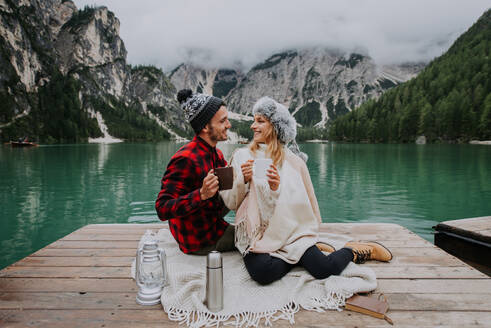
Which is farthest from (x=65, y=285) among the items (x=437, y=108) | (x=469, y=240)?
(x=437, y=108)

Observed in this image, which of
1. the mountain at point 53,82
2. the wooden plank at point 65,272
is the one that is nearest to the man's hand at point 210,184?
the wooden plank at point 65,272

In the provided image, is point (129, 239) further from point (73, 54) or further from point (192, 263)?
point (73, 54)

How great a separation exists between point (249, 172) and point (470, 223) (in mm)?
5389

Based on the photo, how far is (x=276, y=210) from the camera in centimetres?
410

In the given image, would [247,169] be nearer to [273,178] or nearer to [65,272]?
[273,178]

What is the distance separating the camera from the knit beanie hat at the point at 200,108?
4203 millimetres

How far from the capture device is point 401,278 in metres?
4.12

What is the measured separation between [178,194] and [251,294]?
1509 mm

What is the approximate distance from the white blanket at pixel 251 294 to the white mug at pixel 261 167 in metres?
1.40

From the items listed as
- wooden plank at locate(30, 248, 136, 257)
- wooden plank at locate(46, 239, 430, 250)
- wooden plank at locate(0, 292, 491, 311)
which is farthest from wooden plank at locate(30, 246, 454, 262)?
wooden plank at locate(0, 292, 491, 311)

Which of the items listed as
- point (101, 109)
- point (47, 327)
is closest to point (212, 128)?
point (47, 327)

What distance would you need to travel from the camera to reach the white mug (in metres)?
3.53

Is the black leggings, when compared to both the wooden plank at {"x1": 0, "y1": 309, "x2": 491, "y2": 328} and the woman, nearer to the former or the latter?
the woman

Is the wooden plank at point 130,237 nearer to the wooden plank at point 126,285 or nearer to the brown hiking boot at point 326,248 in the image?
the brown hiking boot at point 326,248
